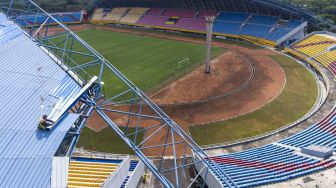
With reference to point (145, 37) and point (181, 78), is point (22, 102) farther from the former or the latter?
point (145, 37)

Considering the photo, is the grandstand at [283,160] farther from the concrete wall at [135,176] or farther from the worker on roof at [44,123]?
the worker on roof at [44,123]

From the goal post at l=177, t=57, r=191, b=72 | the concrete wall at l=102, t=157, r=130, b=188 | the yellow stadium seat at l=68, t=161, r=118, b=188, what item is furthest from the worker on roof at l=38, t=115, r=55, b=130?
the goal post at l=177, t=57, r=191, b=72

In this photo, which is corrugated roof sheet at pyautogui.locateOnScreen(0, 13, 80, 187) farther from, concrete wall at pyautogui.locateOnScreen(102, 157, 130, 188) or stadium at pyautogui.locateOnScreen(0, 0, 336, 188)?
concrete wall at pyautogui.locateOnScreen(102, 157, 130, 188)

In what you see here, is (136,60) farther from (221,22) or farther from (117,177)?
(117,177)

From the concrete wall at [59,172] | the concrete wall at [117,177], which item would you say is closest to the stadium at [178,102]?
the concrete wall at [59,172]

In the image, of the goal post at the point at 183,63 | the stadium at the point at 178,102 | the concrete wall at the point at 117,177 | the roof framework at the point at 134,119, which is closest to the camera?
the concrete wall at the point at 117,177
